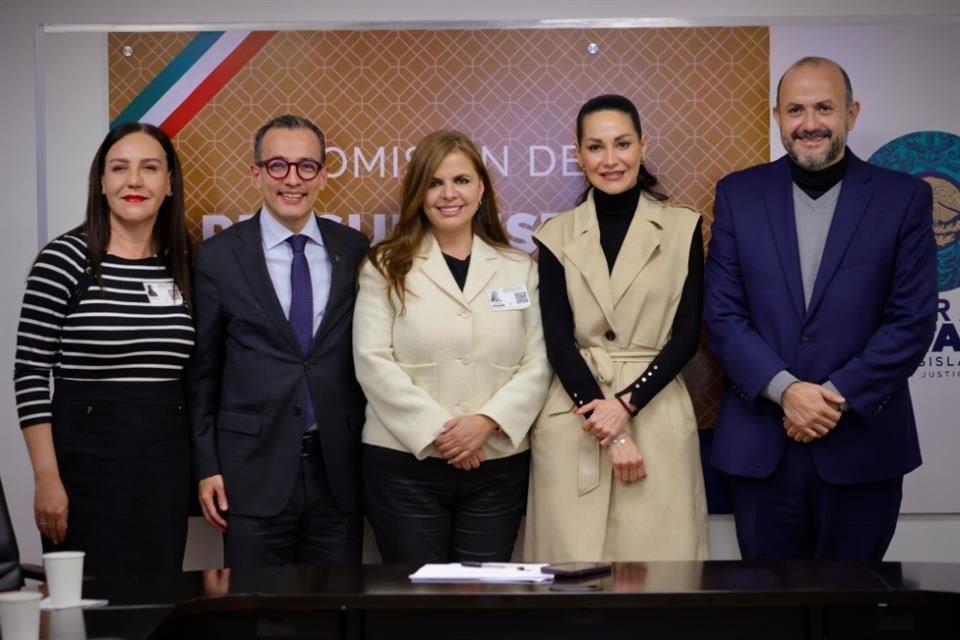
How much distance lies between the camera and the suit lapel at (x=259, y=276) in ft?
12.8

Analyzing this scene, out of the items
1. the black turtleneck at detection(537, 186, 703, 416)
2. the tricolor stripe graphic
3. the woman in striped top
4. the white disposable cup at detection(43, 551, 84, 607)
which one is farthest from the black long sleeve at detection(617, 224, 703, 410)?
the white disposable cup at detection(43, 551, 84, 607)

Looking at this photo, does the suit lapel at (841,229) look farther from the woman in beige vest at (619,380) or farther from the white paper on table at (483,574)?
the white paper on table at (483,574)

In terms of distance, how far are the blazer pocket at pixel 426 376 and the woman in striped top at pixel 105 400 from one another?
71 cm

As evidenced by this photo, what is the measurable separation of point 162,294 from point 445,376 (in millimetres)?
927

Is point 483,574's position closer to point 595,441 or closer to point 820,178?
point 595,441

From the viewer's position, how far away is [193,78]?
4.48 meters

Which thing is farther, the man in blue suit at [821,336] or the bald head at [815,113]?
the bald head at [815,113]

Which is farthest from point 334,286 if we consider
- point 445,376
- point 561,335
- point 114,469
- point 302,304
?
point 114,469

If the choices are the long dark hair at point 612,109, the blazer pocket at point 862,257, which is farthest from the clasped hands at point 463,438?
the blazer pocket at point 862,257

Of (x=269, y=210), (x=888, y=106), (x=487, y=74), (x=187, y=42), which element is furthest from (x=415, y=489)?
(x=888, y=106)

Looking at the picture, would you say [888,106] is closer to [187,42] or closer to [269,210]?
[269,210]

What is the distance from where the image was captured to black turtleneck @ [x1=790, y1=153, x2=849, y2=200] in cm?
399

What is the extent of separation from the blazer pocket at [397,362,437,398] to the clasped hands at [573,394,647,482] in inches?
18.2

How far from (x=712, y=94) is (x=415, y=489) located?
1.80 metres
